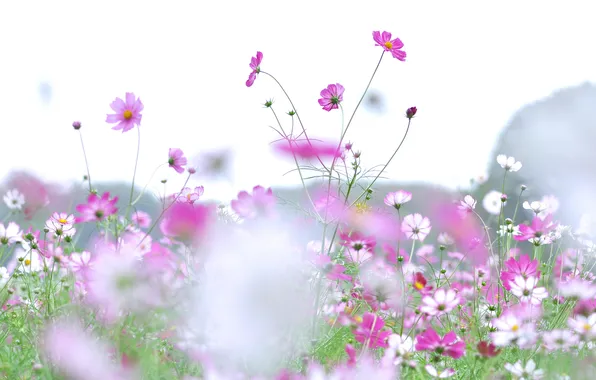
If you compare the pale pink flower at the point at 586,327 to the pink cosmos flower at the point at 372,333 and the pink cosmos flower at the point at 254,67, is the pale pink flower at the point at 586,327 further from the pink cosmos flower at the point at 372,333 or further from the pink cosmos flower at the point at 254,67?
the pink cosmos flower at the point at 254,67

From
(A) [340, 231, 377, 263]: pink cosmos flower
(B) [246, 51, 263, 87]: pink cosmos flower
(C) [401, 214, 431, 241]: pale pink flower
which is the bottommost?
(A) [340, 231, 377, 263]: pink cosmos flower

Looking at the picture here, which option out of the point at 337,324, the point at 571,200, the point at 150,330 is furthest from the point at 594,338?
the point at 571,200

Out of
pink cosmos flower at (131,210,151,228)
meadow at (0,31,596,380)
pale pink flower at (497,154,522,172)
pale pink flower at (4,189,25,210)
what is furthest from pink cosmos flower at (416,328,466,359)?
pale pink flower at (4,189,25,210)

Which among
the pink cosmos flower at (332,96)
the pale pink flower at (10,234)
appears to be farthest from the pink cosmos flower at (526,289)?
the pale pink flower at (10,234)

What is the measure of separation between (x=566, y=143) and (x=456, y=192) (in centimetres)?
296

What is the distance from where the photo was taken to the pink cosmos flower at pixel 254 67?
138 centimetres

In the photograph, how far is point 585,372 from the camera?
109cm

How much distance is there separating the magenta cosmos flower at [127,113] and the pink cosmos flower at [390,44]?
1.48 ft

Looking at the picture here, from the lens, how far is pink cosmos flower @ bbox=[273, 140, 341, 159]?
136 cm

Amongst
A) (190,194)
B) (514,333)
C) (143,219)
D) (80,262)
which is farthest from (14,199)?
(514,333)

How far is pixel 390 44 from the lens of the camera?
1.37m

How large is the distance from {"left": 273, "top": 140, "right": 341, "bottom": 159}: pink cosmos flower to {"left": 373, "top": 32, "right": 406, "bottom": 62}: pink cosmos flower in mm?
207

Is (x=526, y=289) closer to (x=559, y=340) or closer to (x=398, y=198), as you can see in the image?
(x=559, y=340)

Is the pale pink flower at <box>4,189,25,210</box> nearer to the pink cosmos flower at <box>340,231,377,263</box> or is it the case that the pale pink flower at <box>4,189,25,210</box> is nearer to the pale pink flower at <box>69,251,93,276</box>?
the pale pink flower at <box>69,251,93,276</box>
